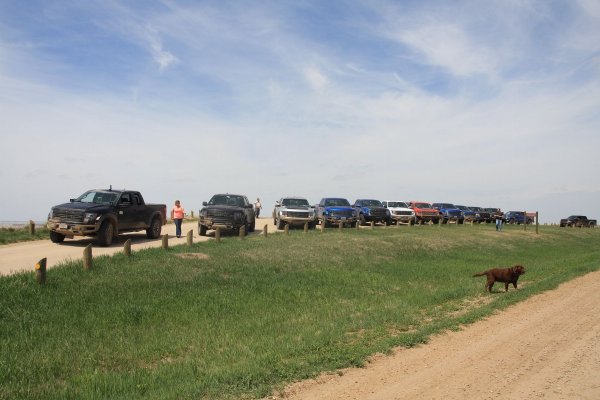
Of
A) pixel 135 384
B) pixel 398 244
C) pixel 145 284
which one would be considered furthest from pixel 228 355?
pixel 398 244

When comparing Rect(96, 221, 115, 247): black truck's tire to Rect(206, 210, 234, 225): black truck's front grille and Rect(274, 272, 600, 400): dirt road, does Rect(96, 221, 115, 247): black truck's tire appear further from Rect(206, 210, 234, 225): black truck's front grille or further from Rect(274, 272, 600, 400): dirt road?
Rect(274, 272, 600, 400): dirt road

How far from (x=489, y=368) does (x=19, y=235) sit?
21653 mm

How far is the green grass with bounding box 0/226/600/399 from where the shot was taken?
22.6 feet

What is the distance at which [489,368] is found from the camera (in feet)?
22.2

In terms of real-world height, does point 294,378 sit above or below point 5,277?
below

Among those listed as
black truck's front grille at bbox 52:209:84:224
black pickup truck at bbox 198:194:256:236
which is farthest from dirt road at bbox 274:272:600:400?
black pickup truck at bbox 198:194:256:236

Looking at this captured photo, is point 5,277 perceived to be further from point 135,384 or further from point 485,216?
point 485,216

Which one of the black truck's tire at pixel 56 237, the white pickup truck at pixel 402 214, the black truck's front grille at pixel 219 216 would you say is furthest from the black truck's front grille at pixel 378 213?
the black truck's tire at pixel 56 237

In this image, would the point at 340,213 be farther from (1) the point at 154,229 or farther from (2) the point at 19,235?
(2) the point at 19,235

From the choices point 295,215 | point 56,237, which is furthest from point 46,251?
point 295,215

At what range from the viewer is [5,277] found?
10.9m

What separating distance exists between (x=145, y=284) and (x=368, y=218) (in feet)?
77.7

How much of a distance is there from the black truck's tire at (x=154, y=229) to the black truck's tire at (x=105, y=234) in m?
3.32

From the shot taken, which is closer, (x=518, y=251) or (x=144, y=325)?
(x=144, y=325)
